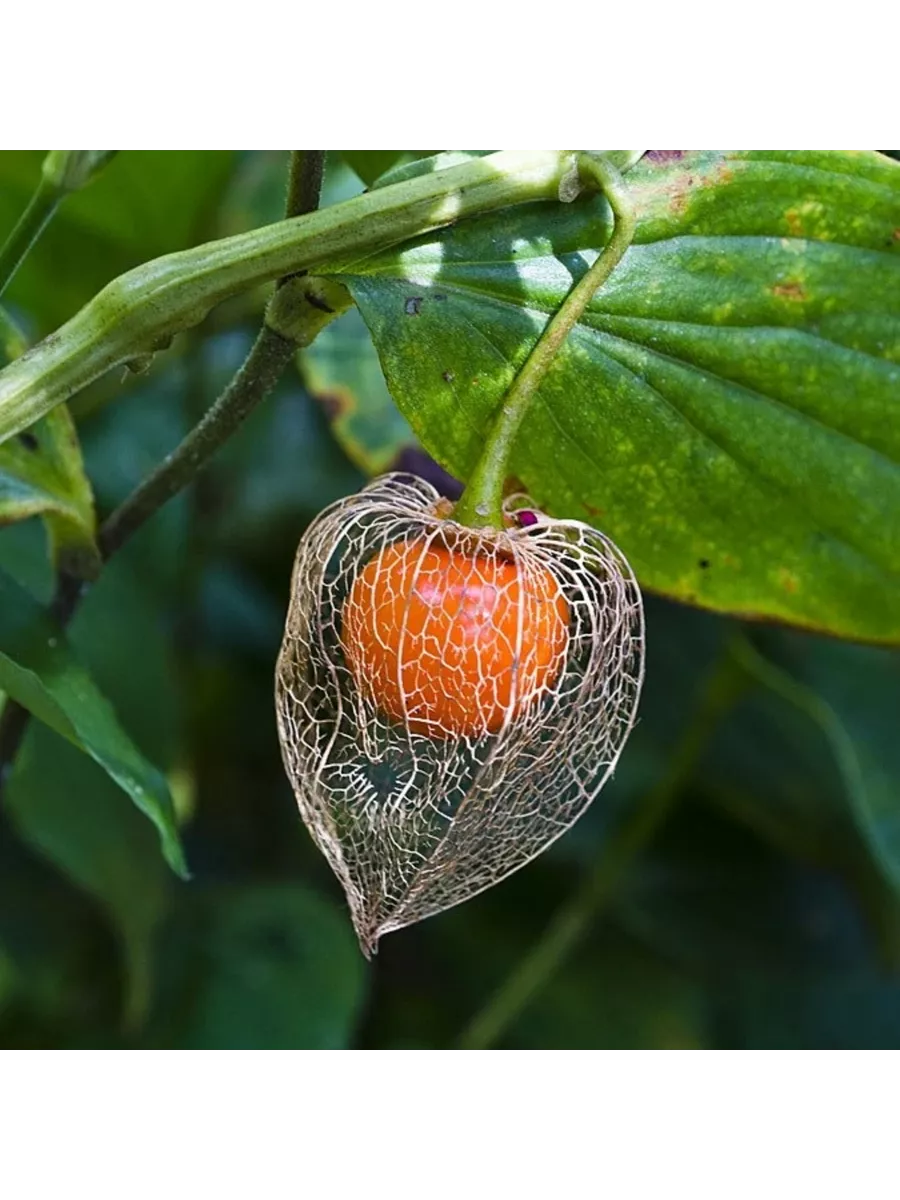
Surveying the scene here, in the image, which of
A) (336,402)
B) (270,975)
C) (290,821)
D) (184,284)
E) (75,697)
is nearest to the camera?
(184,284)

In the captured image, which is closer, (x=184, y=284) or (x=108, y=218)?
→ (x=184, y=284)

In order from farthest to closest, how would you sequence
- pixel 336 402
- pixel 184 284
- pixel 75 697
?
pixel 336 402 < pixel 75 697 < pixel 184 284

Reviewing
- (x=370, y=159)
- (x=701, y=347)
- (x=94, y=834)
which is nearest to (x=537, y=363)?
(x=701, y=347)

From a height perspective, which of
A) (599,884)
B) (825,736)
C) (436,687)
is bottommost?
(599,884)

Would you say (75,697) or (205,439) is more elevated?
(205,439)

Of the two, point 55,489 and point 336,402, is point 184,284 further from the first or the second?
point 336,402

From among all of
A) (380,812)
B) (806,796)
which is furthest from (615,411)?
(806,796)

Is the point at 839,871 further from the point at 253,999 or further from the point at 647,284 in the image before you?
the point at 647,284
